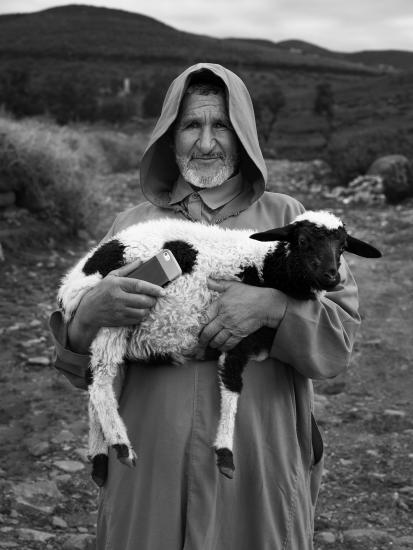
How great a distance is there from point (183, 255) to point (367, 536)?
2.48 meters

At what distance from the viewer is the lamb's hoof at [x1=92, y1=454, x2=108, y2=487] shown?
2.76m

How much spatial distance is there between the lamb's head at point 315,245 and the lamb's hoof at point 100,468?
1.08m

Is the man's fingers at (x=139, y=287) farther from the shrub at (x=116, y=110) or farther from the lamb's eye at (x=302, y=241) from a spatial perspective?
the shrub at (x=116, y=110)

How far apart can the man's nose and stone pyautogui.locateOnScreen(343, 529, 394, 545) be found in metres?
2.64

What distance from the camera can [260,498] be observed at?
8.61 feet

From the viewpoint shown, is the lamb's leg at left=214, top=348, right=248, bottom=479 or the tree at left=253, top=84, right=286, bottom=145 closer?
the lamb's leg at left=214, top=348, right=248, bottom=479

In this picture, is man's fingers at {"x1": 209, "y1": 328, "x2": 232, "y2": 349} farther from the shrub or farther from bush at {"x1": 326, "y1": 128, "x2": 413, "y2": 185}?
the shrub

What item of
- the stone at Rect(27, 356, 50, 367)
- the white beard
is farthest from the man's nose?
the stone at Rect(27, 356, 50, 367)

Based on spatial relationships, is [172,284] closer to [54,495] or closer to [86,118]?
[54,495]

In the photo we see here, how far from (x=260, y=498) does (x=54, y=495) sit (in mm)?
2404

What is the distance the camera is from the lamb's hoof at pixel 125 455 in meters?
2.54

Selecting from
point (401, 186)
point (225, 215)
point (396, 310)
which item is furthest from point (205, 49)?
point (225, 215)

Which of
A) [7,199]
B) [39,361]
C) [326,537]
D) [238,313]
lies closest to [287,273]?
[238,313]

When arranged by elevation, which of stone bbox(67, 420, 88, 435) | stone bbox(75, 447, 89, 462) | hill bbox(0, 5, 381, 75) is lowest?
stone bbox(67, 420, 88, 435)
